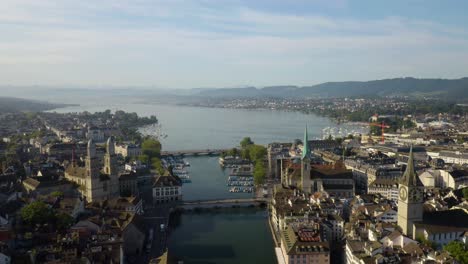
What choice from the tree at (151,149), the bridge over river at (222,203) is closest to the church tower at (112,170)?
the bridge over river at (222,203)

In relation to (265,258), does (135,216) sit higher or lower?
higher

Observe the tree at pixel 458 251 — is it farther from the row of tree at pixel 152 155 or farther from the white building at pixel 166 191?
the row of tree at pixel 152 155

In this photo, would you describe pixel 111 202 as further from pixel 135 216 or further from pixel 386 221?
pixel 386 221

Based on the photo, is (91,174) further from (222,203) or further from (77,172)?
(222,203)

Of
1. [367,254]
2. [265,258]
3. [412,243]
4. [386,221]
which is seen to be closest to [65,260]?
[265,258]

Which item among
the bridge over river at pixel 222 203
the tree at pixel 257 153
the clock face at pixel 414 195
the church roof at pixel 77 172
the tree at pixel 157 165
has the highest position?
the clock face at pixel 414 195

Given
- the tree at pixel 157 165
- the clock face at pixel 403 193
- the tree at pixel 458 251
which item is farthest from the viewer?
the tree at pixel 157 165

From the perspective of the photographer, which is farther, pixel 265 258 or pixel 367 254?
pixel 265 258
